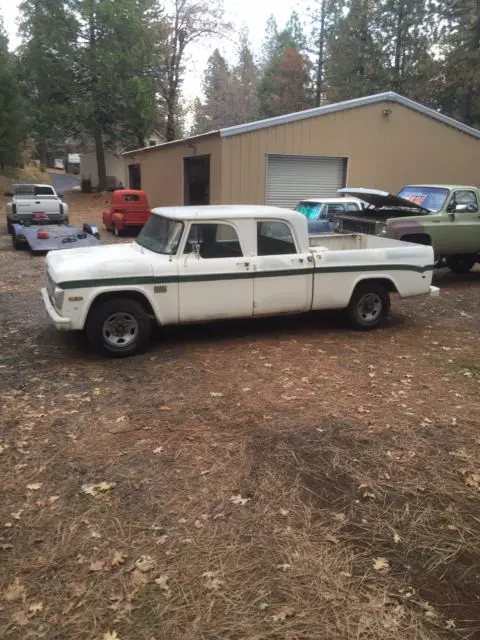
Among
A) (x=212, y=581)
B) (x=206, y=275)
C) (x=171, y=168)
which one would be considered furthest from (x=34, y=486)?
(x=171, y=168)

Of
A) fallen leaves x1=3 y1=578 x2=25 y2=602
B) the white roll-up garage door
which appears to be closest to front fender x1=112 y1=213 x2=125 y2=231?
the white roll-up garage door

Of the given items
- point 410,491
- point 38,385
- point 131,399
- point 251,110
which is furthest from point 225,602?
point 251,110

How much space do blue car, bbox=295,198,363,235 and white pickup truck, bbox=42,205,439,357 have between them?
15.4 ft

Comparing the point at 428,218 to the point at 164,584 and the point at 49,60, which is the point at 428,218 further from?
the point at 49,60

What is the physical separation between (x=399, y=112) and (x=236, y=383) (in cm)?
1580

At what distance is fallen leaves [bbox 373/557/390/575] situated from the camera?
2.97 meters

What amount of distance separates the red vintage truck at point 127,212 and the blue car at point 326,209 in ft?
24.9

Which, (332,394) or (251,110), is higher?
(251,110)

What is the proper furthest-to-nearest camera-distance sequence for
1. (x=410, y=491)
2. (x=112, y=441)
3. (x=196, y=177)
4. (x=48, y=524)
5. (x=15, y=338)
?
(x=196, y=177), (x=15, y=338), (x=112, y=441), (x=410, y=491), (x=48, y=524)


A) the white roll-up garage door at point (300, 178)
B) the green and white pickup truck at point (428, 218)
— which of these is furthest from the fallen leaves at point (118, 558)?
the white roll-up garage door at point (300, 178)

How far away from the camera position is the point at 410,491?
12.1 ft

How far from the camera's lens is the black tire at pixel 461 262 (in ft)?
40.7

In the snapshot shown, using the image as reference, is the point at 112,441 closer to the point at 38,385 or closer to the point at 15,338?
the point at 38,385

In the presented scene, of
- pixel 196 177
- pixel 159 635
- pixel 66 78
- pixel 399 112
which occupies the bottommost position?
pixel 159 635
